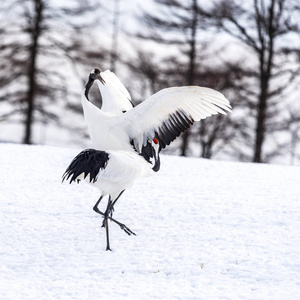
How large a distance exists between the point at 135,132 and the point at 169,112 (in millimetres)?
488

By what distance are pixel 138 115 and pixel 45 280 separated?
1.95 m

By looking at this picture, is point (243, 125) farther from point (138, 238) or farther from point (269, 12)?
point (138, 238)

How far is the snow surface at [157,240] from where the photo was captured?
16.7 feet

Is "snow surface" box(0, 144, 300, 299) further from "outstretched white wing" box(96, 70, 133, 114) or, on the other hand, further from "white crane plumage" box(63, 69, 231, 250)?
"outstretched white wing" box(96, 70, 133, 114)

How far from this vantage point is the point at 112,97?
23.0 ft

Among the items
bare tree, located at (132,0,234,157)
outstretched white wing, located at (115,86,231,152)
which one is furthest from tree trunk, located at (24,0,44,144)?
outstretched white wing, located at (115,86,231,152)

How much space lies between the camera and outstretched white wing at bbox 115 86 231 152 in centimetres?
578

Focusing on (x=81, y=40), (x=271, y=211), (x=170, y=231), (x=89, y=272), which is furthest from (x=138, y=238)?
(x=81, y=40)

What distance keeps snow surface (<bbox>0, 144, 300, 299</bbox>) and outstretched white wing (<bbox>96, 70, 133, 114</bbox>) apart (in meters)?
1.41

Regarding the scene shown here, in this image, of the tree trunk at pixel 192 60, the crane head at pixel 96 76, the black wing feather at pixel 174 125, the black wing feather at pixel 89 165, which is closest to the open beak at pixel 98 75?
the crane head at pixel 96 76

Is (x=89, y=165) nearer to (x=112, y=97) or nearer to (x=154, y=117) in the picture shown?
(x=154, y=117)

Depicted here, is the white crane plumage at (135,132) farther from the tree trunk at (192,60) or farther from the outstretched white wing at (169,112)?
the tree trunk at (192,60)

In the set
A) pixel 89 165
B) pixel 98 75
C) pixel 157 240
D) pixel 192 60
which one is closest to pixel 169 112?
pixel 89 165

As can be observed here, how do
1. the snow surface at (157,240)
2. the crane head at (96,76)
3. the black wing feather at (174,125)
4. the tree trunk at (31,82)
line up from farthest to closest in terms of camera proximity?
the tree trunk at (31,82)
the crane head at (96,76)
the black wing feather at (174,125)
the snow surface at (157,240)
